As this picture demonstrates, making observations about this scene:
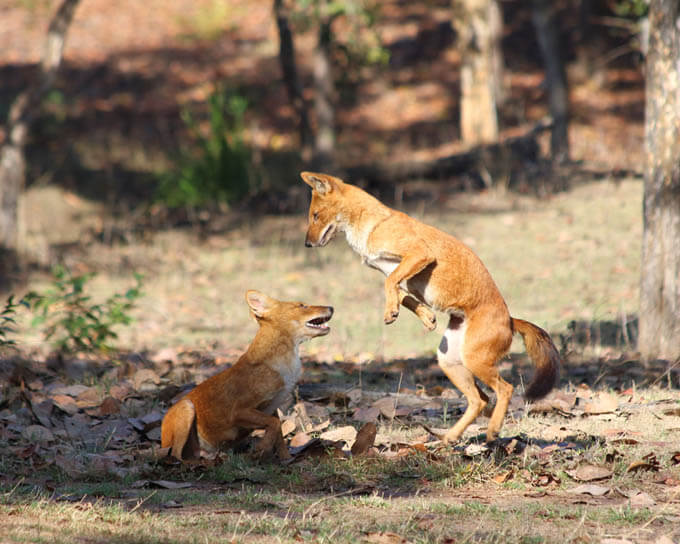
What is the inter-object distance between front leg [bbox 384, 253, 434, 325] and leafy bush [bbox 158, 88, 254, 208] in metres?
11.8

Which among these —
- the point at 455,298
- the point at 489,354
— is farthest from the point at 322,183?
the point at 489,354

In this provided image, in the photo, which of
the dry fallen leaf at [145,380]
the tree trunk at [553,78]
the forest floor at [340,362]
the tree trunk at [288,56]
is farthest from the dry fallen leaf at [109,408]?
the tree trunk at [553,78]

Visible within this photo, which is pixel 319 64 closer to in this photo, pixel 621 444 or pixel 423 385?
pixel 423 385

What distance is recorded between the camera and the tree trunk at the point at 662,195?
8.48 metres

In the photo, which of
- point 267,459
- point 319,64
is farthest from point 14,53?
point 267,459

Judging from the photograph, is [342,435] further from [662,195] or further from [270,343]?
[662,195]

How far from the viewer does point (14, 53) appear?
101ft

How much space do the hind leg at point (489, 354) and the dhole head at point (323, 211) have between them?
109cm

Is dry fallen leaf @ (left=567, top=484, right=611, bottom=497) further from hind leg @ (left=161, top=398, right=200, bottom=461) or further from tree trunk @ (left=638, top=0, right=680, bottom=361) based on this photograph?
tree trunk @ (left=638, top=0, right=680, bottom=361)

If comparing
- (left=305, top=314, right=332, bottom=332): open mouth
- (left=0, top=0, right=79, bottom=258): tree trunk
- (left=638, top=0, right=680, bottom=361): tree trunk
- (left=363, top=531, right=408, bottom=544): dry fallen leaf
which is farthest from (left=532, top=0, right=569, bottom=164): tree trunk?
(left=363, top=531, right=408, bottom=544): dry fallen leaf

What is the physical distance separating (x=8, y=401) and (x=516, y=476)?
3.86 m

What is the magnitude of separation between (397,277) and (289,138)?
69.4 ft

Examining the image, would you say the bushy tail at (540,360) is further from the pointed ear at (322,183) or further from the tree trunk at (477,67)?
the tree trunk at (477,67)

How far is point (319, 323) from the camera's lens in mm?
5770
